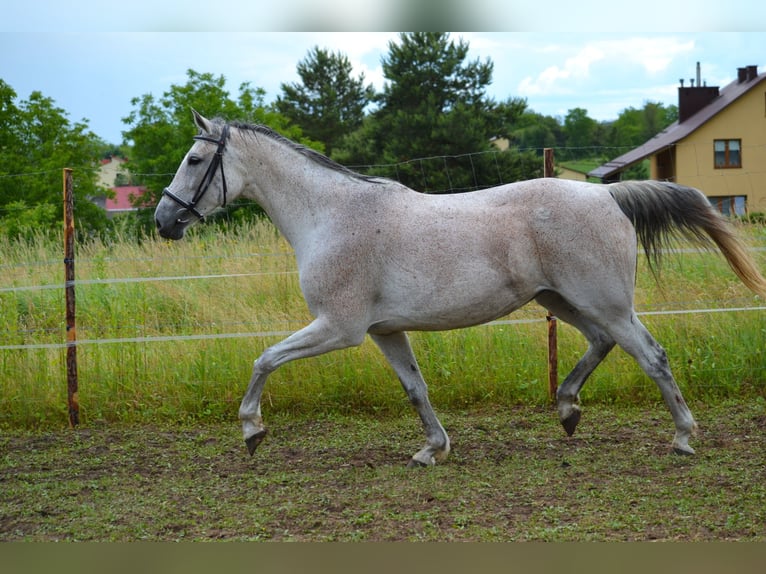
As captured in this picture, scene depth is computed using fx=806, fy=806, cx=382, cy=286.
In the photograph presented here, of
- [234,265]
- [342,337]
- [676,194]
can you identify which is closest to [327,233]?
[342,337]

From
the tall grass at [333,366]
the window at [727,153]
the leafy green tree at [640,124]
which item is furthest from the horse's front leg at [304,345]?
the leafy green tree at [640,124]

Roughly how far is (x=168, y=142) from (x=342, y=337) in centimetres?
2158

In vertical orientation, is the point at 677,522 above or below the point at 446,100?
below

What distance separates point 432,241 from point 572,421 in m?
1.74

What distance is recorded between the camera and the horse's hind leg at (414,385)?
199 inches

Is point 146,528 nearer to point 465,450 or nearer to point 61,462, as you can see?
point 61,462

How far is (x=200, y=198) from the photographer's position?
4859 mm

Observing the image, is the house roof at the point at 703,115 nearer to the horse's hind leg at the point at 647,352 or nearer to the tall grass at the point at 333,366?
the tall grass at the point at 333,366

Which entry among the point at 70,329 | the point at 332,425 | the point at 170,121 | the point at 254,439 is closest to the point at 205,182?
the point at 254,439

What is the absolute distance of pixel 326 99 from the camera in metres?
46.6

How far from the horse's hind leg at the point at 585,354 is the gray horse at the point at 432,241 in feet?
0.89

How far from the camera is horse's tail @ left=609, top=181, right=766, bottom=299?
486cm

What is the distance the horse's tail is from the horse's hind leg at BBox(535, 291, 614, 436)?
1.93 ft

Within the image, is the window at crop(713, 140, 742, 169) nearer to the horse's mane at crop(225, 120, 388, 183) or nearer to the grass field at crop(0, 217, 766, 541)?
the grass field at crop(0, 217, 766, 541)
